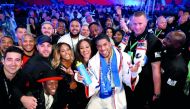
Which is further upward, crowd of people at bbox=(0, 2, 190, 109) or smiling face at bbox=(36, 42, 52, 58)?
smiling face at bbox=(36, 42, 52, 58)

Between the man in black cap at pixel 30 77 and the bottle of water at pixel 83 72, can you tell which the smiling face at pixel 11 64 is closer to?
the man in black cap at pixel 30 77

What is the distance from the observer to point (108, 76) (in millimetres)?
3629

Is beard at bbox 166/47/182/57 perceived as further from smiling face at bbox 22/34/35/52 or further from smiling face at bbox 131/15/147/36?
smiling face at bbox 22/34/35/52

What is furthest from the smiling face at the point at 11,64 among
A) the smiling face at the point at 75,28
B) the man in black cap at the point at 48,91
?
the smiling face at the point at 75,28

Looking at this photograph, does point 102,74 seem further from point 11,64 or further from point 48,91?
point 11,64

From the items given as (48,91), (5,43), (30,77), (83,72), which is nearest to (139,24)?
(83,72)

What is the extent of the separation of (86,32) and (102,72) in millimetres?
2263

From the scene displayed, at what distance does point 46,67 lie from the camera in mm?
3494

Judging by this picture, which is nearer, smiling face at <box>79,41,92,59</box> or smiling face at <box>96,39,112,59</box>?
smiling face at <box>96,39,112,59</box>

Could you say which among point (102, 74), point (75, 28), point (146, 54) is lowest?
point (102, 74)

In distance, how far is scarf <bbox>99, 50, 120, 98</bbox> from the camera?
11.8 ft

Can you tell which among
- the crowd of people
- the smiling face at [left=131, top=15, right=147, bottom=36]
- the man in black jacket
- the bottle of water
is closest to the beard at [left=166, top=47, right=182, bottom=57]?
the crowd of people

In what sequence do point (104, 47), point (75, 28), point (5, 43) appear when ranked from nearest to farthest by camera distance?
point (104, 47) < point (5, 43) < point (75, 28)

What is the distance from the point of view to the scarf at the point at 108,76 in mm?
3605
